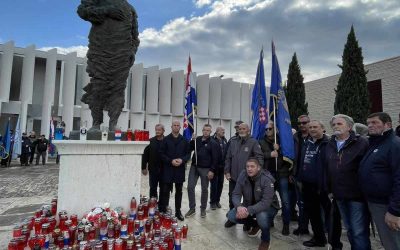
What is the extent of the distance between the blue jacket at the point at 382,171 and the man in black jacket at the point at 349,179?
0.20 metres

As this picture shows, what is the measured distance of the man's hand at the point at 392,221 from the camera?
2383mm

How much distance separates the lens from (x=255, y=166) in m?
3.57

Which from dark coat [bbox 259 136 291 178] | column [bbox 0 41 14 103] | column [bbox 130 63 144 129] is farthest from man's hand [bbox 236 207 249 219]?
column [bbox 0 41 14 103]

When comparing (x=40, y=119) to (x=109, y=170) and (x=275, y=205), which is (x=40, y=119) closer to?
(x=109, y=170)

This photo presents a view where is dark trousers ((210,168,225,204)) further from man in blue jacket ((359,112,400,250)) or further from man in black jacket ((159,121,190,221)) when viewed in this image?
man in blue jacket ((359,112,400,250))

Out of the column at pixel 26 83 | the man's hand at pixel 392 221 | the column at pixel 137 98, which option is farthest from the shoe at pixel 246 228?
the column at pixel 26 83

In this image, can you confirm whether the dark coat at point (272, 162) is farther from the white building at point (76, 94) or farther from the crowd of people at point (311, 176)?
the white building at point (76, 94)

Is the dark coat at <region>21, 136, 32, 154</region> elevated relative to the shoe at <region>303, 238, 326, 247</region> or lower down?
elevated

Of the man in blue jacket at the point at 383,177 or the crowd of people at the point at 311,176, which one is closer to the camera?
the man in blue jacket at the point at 383,177

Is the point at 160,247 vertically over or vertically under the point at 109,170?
under

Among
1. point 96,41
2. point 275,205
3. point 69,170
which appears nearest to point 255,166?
point 275,205

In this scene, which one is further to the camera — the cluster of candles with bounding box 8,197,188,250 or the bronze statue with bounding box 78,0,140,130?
the bronze statue with bounding box 78,0,140,130

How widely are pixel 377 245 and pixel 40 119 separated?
21599mm

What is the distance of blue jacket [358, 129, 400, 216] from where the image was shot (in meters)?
2.49
